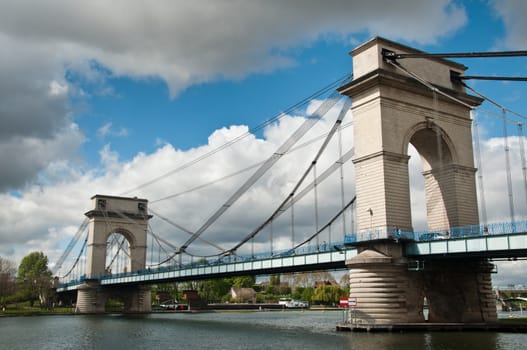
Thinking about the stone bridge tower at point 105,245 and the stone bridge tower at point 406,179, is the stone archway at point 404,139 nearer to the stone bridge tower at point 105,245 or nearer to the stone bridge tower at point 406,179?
the stone bridge tower at point 406,179

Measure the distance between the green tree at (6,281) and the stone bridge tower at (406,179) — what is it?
8137cm

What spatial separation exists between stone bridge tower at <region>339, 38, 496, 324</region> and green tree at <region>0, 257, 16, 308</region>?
81.4 m

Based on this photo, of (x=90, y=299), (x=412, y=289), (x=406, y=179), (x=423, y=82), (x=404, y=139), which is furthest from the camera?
(x=90, y=299)

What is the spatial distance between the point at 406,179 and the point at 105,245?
241 ft

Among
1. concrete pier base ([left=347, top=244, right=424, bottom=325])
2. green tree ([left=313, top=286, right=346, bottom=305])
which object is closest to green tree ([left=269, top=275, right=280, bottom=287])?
green tree ([left=313, top=286, right=346, bottom=305])

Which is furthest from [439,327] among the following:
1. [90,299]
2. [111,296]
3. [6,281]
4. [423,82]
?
[6,281]

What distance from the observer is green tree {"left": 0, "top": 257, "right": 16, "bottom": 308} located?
103938mm

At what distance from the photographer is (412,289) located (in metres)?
43.7

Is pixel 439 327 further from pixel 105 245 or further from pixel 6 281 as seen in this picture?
pixel 6 281

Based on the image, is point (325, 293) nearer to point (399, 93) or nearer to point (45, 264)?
point (45, 264)

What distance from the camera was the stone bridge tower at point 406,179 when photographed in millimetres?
42750

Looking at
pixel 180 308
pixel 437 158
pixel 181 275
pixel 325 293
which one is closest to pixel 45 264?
pixel 180 308

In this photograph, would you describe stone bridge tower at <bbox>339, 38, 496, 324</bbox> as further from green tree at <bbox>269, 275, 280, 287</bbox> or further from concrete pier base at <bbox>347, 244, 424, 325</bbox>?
green tree at <bbox>269, 275, 280, 287</bbox>

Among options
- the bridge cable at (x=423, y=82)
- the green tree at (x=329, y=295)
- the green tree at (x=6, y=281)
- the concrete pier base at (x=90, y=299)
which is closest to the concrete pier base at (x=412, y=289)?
the bridge cable at (x=423, y=82)
